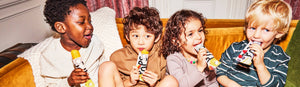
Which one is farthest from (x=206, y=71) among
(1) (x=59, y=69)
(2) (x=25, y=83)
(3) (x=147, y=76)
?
(2) (x=25, y=83)

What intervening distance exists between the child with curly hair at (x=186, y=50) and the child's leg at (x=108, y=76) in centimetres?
33

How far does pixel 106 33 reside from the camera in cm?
124

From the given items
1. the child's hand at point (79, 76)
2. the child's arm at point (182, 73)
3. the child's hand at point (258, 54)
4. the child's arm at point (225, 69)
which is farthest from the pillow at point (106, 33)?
the child's hand at point (258, 54)

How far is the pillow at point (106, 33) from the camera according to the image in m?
1.22

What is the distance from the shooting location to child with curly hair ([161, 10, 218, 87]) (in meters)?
1.02

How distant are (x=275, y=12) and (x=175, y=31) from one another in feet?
1.80

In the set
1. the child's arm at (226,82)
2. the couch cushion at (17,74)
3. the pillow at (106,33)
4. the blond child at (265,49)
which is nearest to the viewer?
the couch cushion at (17,74)

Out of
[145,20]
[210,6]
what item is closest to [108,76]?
[145,20]

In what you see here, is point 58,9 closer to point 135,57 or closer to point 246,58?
point 135,57

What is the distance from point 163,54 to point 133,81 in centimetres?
28

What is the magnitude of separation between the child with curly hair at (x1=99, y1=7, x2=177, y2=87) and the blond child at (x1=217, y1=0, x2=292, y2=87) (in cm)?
42

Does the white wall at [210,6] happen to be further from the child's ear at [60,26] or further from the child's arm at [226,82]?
the child's ear at [60,26]

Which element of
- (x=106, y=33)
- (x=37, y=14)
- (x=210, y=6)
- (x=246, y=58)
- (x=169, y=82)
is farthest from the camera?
(x=210, y=6)

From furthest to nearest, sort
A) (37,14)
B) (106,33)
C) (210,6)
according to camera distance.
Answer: (210,6) → (37,14) → (106,33)
